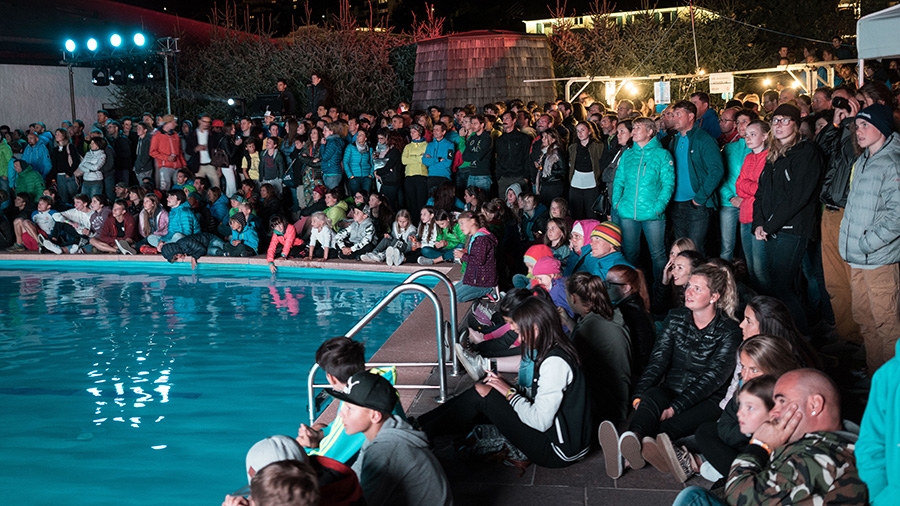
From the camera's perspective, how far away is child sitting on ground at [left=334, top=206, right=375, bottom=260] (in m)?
12.5

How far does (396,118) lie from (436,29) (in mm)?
13139

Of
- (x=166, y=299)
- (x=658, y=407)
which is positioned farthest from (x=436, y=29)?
(x=658, y=407)

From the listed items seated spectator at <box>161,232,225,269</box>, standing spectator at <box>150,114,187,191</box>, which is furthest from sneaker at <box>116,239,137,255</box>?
standing spectator at <box>150,114,187,191</box>

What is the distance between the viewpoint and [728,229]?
27.2ft

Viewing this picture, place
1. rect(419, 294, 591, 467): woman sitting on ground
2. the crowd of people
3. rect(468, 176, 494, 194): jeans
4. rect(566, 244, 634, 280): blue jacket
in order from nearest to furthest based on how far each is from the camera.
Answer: the crowd of people < rect(419, 294, 591, 467): woman sitting on ground < rect(566, 244, 634, 280): blue jacket < rect(468, 176, 494, 194): jeans

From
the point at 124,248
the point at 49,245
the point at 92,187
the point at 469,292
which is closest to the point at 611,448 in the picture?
the point at 469,292

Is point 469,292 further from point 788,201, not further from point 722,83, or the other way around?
point 722,83

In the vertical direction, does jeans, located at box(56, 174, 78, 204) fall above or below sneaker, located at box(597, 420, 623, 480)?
above

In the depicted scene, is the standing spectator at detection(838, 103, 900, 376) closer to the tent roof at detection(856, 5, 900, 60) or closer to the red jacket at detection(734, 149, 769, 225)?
the tent roof at detection(856, 5, 900, 60)

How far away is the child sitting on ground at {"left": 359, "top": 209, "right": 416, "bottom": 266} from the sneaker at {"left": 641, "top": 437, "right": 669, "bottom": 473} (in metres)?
7.63

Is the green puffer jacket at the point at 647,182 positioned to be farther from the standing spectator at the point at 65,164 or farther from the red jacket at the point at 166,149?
the standing spectator at the point at 65,164

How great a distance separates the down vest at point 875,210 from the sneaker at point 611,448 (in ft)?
7.54

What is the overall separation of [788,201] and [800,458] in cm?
393

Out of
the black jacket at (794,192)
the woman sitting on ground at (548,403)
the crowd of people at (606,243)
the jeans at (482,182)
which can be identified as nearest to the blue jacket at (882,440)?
the crowd of people at (606,243)
